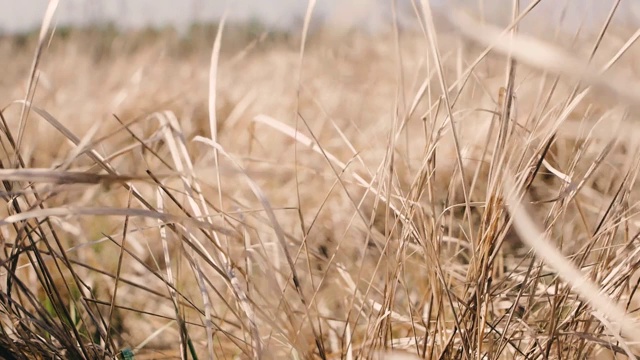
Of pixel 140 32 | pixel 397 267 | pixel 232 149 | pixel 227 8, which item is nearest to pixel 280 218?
pixel 232 149

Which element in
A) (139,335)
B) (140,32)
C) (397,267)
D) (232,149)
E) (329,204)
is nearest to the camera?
(397,267)

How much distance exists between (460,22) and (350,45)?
3.67 meters

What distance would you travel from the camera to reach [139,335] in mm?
1049

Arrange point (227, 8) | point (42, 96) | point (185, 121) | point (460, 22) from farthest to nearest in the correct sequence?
point (42, 96) < point (185, 121) < point (227, 8) < point (460, 22)

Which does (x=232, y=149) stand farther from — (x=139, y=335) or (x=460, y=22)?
(x=460, y=22)

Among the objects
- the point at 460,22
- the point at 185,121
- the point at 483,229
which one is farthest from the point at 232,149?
the point at 460,22

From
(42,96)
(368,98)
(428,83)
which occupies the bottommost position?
(42,96)

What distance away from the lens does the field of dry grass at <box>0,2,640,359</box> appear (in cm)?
53

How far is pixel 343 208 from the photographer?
1473mm

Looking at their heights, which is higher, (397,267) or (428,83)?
(428,83)

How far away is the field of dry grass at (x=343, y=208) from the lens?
534 mm

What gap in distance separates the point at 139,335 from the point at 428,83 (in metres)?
0.64

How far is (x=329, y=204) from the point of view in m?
1.52

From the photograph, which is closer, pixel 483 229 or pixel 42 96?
pixel 483 229
